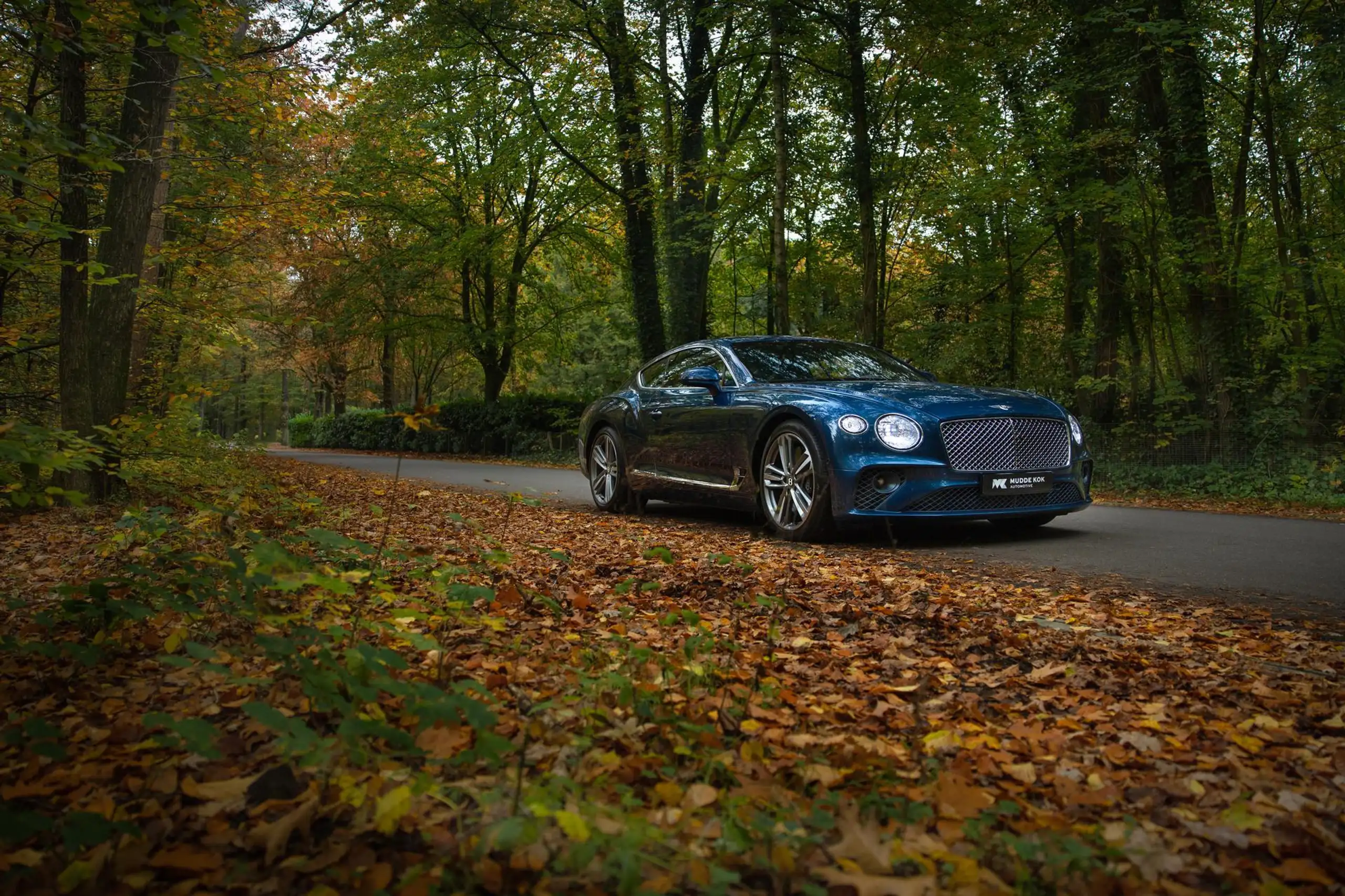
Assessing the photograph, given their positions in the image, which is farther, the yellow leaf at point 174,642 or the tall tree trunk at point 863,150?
the tall tree trunk at point 863,150

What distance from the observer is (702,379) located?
22.9 feet

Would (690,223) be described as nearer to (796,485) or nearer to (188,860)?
(796,485)

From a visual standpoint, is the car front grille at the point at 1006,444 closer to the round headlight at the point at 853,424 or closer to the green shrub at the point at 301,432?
the round headlight at the point at 853,424

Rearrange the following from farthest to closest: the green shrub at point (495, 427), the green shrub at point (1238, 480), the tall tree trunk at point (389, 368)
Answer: the tall tree trunk at point (389, 368) → the green shrub at point (495, 427) → the green shrub at point (1238, 480)

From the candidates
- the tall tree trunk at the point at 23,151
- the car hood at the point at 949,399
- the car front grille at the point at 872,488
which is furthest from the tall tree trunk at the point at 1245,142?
the tall tree trunk at the point at 23,151

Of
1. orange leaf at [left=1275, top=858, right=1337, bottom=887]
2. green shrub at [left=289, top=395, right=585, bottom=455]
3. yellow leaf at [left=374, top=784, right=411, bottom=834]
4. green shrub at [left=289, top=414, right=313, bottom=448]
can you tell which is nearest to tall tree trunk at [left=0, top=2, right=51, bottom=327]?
yellow leaf at [left=374, top=784, right=411, bottom=834]

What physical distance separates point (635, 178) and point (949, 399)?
1291 centimetres

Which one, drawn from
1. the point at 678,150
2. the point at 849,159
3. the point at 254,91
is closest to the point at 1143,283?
the point at 849,159

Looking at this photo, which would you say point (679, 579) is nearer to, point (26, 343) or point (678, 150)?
point (26, 343)

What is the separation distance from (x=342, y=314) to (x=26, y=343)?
19.4 meters

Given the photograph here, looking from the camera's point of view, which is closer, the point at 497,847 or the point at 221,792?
the point at 497,847

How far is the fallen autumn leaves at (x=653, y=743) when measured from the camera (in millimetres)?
1691

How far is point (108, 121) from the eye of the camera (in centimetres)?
939

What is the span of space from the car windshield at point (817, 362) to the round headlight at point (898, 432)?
108 centimetres
